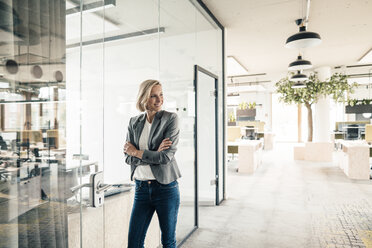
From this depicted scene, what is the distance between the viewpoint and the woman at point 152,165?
170cm

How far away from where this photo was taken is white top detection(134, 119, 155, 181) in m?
1.72

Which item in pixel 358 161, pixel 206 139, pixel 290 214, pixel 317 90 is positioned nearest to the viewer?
pixel 290 214

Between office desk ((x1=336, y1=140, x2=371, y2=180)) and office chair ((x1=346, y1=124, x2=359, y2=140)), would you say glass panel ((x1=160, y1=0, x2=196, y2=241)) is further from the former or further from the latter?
office chair ((x1=346, y1=124, x2=359, y2=140))

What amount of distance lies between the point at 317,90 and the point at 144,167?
784 cm

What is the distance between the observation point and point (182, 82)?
115 inches

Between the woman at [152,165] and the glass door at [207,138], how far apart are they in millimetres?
1685

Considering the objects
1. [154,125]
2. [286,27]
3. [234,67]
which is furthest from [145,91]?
[234,67]

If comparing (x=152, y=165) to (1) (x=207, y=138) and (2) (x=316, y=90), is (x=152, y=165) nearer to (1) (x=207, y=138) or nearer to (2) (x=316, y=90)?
Answer: (1) (x=207, y=138)

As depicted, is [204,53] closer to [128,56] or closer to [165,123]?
[128,56]

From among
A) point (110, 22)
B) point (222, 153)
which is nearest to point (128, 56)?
point (110, 22)

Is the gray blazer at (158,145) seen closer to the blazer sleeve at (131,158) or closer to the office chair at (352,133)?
the blazer sleeve at (131,158)

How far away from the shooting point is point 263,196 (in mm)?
4520

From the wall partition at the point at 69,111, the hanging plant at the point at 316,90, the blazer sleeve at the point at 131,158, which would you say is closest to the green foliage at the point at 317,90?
the hanging plant at the point at 316,90

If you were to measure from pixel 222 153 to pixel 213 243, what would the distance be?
1.80 metres
